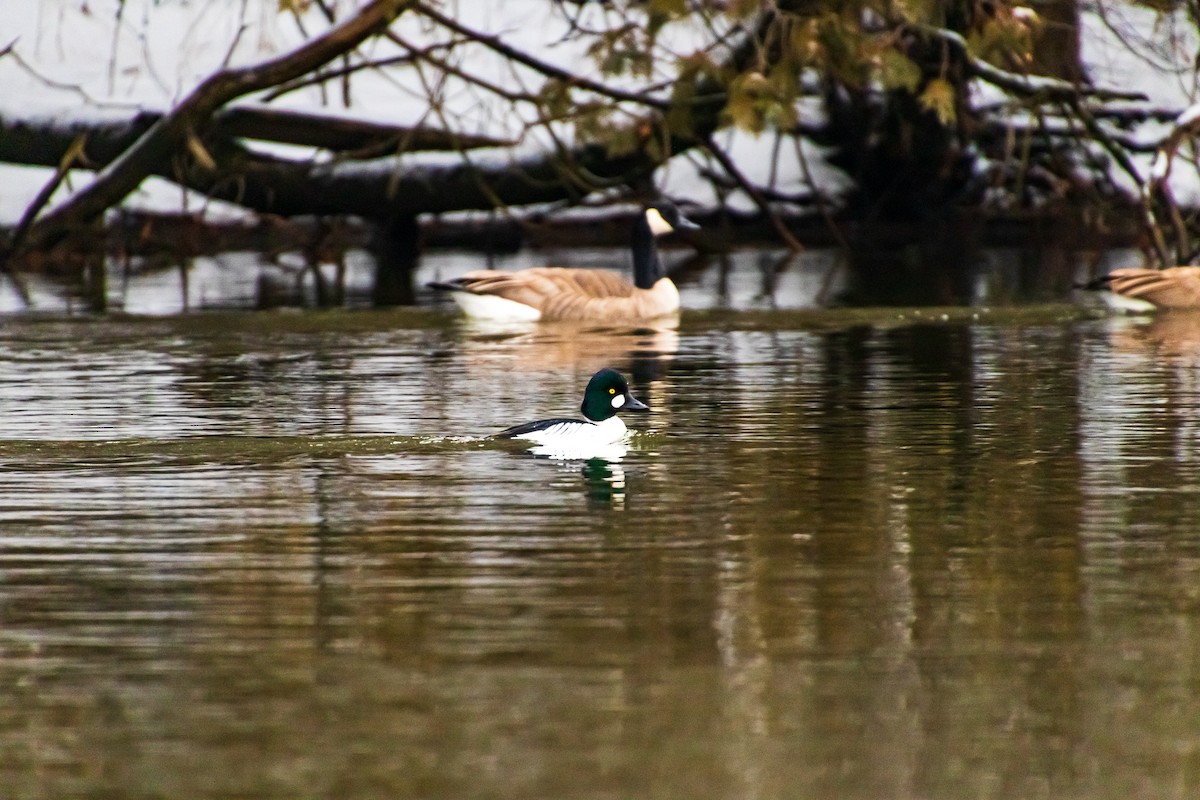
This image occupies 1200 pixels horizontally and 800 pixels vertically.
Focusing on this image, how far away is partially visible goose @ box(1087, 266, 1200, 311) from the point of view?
1664cm

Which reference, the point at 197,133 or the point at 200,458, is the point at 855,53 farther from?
the point at 200,458

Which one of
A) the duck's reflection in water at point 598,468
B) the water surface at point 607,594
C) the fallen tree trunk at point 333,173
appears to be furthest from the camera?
the fallen tree trunk at point 333,173

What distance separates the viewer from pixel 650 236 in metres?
18.0

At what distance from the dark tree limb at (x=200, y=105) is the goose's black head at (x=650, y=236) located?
8.83 ft

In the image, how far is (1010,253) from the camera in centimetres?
2642

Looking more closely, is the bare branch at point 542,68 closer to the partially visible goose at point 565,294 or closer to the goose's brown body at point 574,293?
the partially visible goose at point 565,294

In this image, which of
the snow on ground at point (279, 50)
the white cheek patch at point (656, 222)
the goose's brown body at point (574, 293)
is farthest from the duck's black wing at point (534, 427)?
the snow on ground at point (279, 50)

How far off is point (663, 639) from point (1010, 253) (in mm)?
21259

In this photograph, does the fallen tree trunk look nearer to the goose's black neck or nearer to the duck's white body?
the goose's black neck

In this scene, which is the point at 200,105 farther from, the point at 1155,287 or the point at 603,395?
the point at 603,395

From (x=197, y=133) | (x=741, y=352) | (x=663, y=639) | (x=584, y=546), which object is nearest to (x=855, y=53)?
(x=741, y=352)

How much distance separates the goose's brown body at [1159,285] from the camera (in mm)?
16641

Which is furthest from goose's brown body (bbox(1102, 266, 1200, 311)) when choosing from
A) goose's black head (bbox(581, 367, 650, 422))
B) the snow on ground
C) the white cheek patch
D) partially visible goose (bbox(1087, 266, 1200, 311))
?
the snow on ground

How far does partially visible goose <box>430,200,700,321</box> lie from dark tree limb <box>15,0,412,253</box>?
7.91 ft
